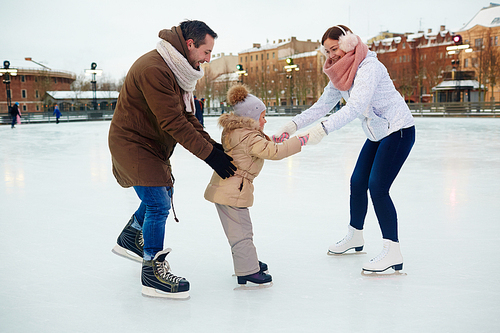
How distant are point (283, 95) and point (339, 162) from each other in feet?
174

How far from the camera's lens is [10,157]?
29.6ft

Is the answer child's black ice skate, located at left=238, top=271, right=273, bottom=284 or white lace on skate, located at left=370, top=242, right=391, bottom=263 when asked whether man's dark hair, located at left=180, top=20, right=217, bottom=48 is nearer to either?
child's black ice skate, located at left=238, top=271, right=273, bottom=284

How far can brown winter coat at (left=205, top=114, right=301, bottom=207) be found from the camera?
2367 mm

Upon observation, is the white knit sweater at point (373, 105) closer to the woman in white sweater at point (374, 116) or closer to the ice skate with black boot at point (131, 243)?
the woman in white sweater at point (374, 116)

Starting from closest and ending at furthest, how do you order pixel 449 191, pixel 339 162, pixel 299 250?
pixel 299 250
pixel 449 191
pixel 339 162

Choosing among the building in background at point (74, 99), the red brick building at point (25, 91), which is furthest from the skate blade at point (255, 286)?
the red brick building at point (25, 91)

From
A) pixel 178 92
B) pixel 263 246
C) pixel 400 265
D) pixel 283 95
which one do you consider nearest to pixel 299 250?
pixel 263 246

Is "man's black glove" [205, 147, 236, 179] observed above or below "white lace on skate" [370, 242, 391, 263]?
above

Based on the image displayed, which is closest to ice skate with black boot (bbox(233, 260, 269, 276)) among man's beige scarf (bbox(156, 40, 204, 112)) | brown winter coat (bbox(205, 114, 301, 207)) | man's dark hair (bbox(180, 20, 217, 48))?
brown winter coat (bbox(205, 114, 301, 207))

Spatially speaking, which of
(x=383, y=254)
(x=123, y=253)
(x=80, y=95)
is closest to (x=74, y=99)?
(x=80, y=95)

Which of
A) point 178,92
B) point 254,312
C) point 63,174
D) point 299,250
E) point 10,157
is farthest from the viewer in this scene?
point 10,157

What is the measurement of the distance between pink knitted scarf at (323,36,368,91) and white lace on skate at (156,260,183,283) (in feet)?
4.80

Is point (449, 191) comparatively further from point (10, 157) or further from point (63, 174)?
point (10, 157)

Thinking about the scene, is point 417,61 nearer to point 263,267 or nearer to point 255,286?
point 263,267
